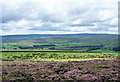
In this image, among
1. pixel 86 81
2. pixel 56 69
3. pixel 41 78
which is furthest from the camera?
pixel 56 69

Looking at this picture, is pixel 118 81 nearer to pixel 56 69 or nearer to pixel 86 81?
pixel 86 81

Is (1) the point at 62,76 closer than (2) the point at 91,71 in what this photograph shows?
Yes

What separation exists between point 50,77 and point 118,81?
7.74m

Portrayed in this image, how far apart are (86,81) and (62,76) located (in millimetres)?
3383

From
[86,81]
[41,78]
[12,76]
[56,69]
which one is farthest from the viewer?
Result: [56,69]

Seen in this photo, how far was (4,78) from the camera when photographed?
19.0 meters

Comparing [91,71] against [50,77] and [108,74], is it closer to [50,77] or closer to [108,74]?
[108,74]

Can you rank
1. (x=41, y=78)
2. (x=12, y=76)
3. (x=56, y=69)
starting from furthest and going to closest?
(x=56, y=69) < (x=12, y=76) < (x=41, y=78)

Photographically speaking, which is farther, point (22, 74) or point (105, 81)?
point (22, 74)

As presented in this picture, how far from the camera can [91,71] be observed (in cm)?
2119

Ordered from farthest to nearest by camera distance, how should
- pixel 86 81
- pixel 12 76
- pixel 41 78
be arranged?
pixel 12 76, pixel 41 78, pixel 86 81

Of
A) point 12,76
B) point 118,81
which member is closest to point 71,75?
point 118,81

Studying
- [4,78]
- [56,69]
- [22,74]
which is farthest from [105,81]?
[4,78]

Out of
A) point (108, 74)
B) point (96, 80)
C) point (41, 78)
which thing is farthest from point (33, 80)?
point (108, 74)
